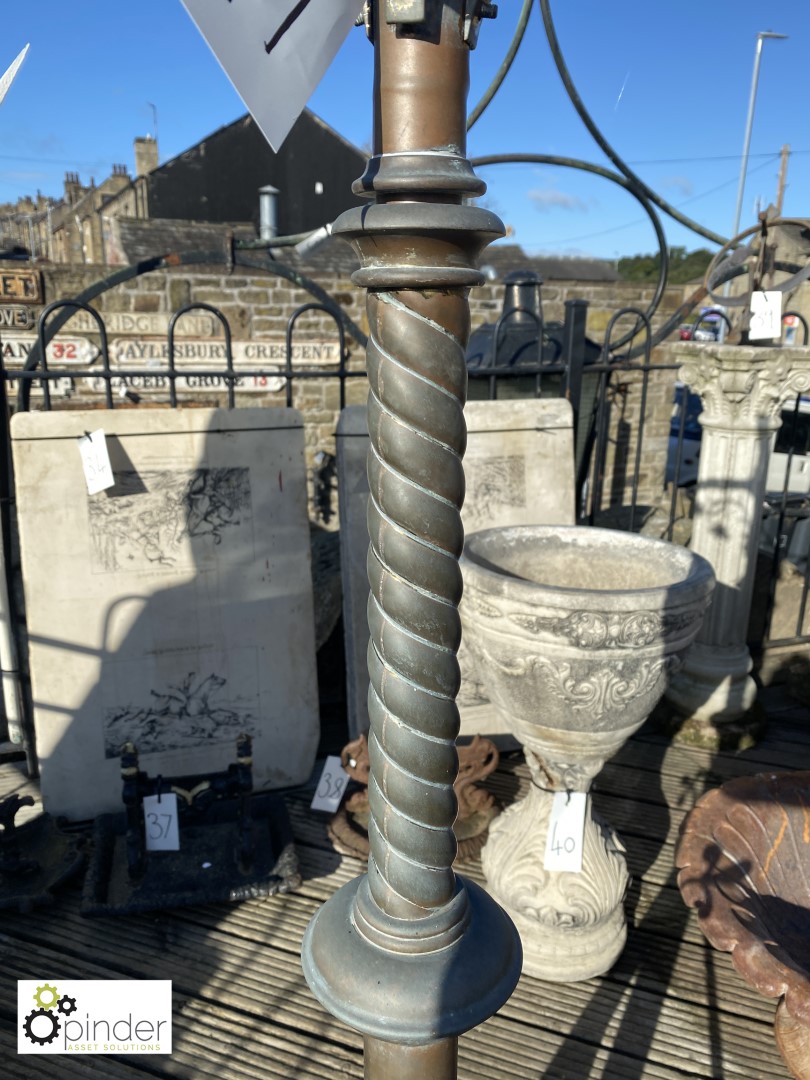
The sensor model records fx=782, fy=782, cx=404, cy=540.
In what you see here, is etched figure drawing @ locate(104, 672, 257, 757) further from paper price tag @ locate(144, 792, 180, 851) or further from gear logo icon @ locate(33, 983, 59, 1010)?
gear logo icon @ locate(33, 983, 59, 1010)

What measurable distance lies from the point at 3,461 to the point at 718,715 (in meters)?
3.15

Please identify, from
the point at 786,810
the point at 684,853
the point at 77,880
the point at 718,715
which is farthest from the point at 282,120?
the point at 718,715

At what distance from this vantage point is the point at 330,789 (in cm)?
296

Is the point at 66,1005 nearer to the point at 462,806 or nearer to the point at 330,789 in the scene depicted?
the point at 330,789

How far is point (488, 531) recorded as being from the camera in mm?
2680

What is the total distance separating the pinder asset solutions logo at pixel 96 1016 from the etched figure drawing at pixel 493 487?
214 cm

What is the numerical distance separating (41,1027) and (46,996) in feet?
0.34

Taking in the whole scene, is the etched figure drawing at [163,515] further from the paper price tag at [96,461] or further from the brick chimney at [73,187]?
the brick chimney at [73,187]

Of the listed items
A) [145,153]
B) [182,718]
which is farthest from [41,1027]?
[145,153]

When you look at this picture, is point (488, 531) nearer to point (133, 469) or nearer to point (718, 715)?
point (133, 469)

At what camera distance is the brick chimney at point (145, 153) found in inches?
799

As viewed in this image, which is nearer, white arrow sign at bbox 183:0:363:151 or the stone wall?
white arrow sign at bbox 183:0:363:151

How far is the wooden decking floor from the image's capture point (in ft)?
6.49

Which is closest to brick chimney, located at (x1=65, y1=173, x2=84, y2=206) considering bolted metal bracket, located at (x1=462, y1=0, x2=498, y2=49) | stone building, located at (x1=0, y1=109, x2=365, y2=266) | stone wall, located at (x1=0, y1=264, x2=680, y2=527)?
stone building, located at (x1=0, y1=109, x2=365, y2=266)
